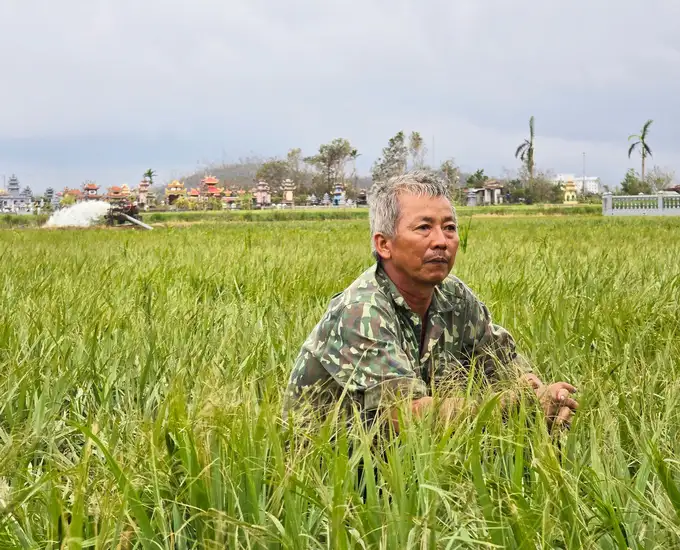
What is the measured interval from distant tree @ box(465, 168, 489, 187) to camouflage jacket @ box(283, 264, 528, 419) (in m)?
84.3

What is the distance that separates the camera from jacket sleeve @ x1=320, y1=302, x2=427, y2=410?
1.79 meters

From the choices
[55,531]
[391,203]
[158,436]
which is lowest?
[55,531]

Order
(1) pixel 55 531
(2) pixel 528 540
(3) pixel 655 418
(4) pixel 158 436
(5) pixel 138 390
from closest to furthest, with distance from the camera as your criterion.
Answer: (2) pixel 528 540 < (1) pixel 55 531 < (4) pixel 158 436 < (3) pixel 655 418 < (5) pixel 138 390

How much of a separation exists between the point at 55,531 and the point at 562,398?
1099 millimetres

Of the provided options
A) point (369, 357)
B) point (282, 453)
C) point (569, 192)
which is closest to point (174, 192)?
point (569, 192)

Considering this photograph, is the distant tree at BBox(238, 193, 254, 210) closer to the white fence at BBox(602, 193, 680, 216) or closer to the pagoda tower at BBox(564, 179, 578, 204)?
the pagoda tower at BBox(564, 179, 578, 204)

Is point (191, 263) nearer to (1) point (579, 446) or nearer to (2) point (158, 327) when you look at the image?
(2) point (158, 327)

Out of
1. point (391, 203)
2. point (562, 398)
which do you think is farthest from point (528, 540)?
point (391, 203)

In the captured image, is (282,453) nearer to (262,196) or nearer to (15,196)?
(262,196)

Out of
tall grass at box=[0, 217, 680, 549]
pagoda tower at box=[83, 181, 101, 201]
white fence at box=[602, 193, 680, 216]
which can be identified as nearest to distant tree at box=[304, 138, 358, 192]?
pagoda tower at box=[83, 181, 101, 201]

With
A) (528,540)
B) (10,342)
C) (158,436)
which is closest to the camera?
(528,540)

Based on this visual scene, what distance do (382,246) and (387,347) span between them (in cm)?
36

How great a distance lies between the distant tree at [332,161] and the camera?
80.1 metres

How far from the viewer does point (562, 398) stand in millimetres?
1729
